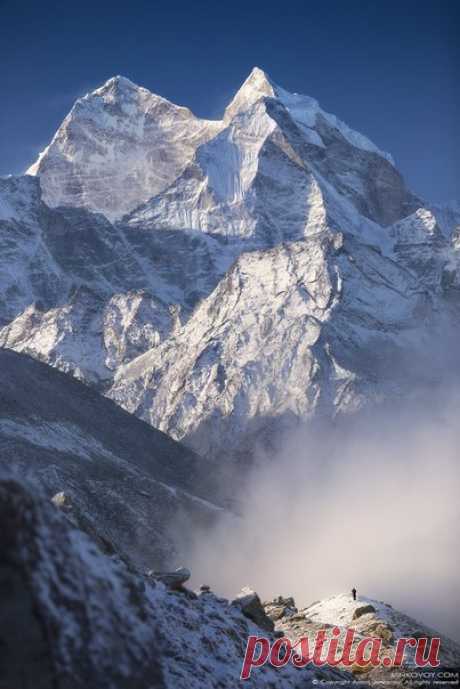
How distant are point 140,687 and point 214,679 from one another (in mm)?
7779

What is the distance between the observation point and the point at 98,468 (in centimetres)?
16462

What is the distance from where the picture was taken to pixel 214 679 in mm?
30453

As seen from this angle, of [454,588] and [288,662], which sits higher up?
[454,588]

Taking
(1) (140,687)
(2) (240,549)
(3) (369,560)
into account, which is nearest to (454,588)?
(3) (369,560)

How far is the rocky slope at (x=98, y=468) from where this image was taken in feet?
479

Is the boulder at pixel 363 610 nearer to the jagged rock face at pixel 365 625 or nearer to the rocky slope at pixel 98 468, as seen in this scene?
the jagged rock face at pixel 365 625

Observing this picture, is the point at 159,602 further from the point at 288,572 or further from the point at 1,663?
the point at 288,572

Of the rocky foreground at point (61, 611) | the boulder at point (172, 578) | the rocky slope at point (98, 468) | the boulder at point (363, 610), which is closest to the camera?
the rocky foreground at point (61, 611)

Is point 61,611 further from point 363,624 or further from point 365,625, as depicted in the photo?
point 363,624

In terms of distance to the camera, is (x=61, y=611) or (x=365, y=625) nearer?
(x=61, y=611)
